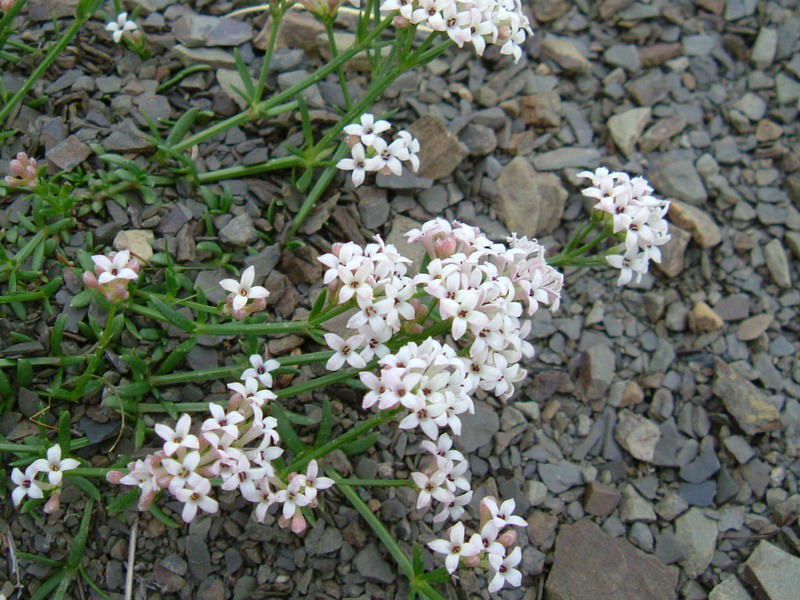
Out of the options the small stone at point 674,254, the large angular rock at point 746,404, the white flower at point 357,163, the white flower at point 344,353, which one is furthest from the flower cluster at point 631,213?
the white flower at point 344,353

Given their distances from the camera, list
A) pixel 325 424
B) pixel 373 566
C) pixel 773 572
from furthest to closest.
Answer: pixel 773 572
pixel 373 566
pixel 325 424

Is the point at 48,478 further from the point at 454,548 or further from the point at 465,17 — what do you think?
the point at 465,17

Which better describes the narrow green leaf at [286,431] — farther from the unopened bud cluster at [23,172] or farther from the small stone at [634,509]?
the small stone at [634,509]

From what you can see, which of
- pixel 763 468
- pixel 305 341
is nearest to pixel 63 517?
pixel 305 341

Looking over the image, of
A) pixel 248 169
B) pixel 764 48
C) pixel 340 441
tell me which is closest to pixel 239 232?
pixel 248 169

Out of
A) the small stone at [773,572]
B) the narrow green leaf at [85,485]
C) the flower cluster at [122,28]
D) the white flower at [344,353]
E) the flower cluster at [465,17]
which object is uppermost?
the flower cluster at [465,17]
